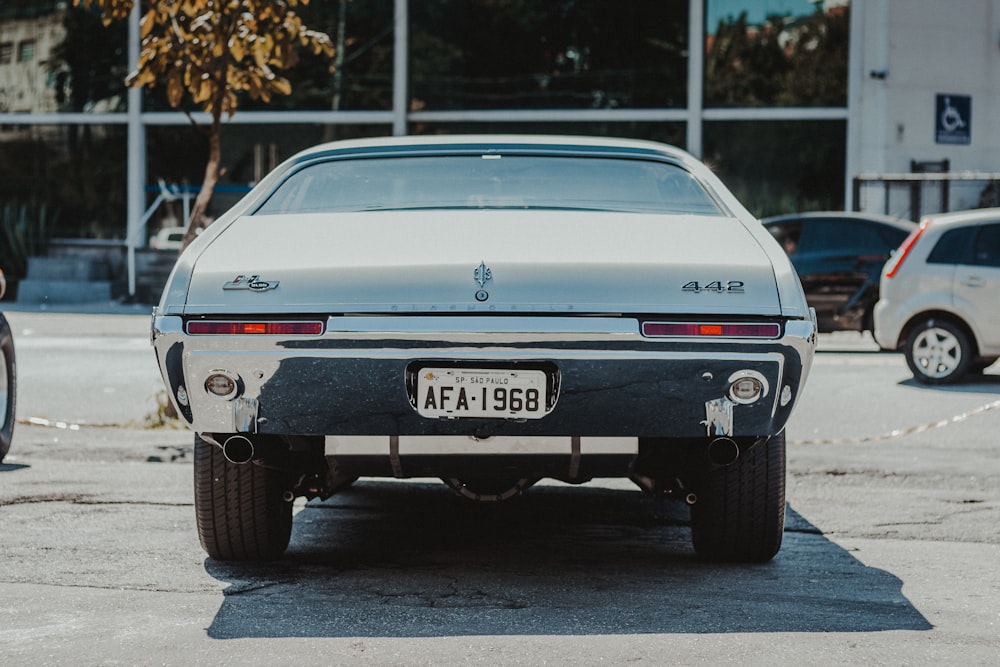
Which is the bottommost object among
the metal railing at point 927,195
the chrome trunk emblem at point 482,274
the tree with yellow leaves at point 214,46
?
the chrome trunk emblem at point 482,274

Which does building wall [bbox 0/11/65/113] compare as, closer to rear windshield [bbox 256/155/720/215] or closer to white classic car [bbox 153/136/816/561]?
rear windshield [bbox 256/155/720/215]

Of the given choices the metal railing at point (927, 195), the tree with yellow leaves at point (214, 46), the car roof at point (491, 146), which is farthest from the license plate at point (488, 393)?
the metal railing at point (927, 195)

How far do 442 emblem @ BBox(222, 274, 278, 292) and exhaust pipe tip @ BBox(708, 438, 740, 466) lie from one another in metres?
1.41

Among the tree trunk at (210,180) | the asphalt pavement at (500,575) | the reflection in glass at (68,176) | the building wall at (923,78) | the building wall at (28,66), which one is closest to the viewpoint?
the asphalt pavement at (500,575)

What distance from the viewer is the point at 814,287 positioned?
53.0 ft

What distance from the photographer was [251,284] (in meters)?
4.61

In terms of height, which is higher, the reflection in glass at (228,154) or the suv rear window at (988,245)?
the reflection in glass at (228,154)

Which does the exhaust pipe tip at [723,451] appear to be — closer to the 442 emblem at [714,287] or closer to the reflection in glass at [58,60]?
the 442 emblem at [714,287]

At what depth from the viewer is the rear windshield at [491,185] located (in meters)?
5.44

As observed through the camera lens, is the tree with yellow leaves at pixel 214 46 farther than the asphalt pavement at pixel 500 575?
Yes

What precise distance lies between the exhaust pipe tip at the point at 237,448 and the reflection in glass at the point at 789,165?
2163cm

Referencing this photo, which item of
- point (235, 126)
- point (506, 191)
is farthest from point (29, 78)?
point (506, 191)

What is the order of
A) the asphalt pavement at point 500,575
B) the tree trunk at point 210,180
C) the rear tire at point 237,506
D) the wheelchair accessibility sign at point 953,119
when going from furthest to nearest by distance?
the wheelchair accessibility sign at point 953,119
the tree trunk at point 210,180
the rear tire at point 237,506
the asphalt pavement at point 500,575

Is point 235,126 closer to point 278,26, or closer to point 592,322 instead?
point 278,26
